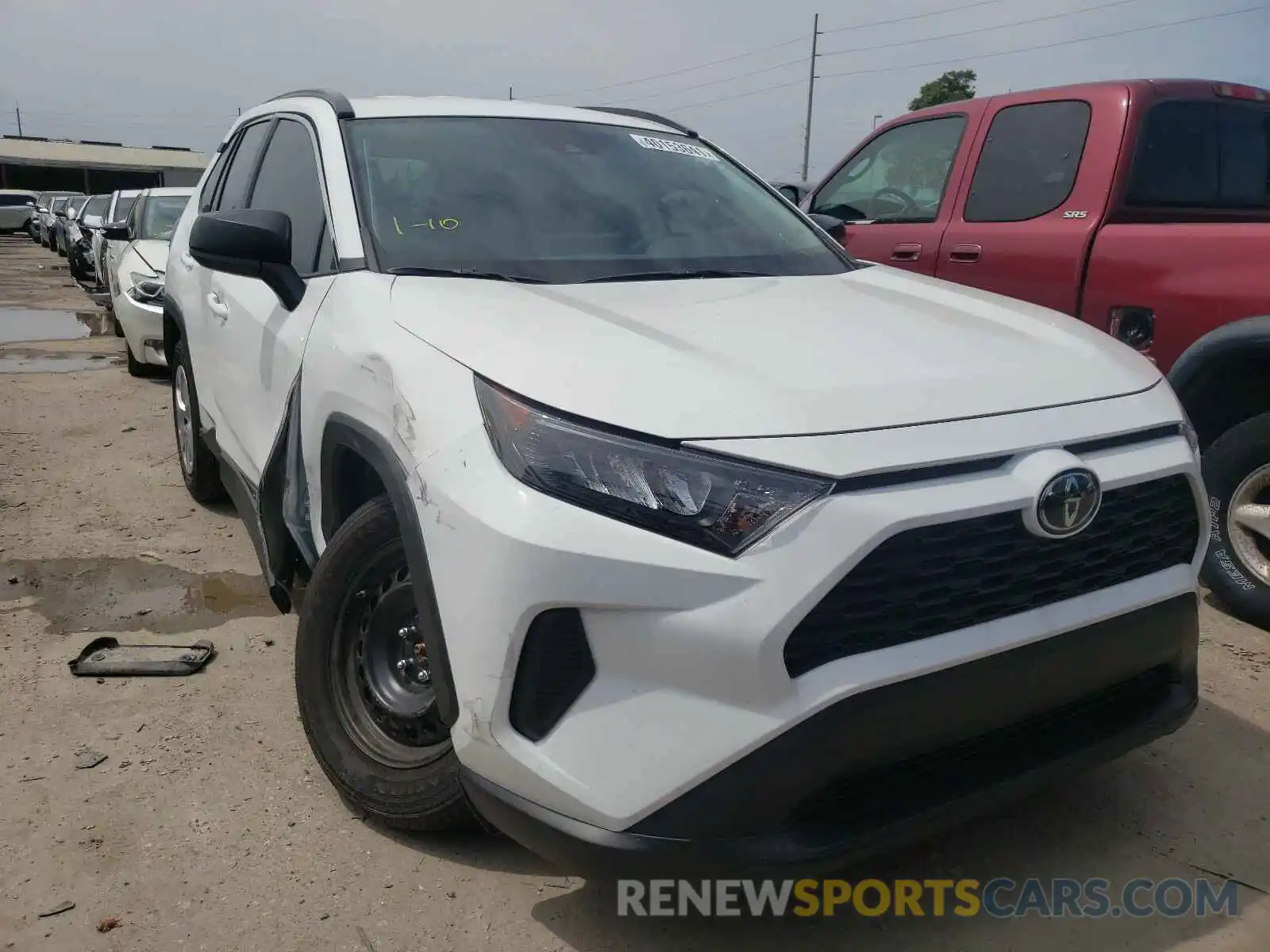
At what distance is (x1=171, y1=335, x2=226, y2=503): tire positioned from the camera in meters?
4.77

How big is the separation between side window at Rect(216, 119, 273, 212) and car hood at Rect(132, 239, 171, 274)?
184 inches

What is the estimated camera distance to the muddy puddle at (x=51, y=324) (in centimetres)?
1238

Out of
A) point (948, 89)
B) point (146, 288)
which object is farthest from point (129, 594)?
point (948, 89)

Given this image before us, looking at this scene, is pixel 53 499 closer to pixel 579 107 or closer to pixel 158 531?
pixel 158 531

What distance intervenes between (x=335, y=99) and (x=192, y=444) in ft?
7.37

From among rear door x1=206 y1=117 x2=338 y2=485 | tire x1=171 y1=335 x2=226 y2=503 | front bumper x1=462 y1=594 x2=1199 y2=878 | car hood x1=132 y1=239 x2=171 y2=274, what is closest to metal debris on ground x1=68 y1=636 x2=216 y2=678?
rear door x1=206 y1=117 x2=338 y2=485

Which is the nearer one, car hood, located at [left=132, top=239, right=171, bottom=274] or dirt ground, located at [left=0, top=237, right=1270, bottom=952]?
dirt ground, located at [left=0, top=237, right=1270, bottom=952]

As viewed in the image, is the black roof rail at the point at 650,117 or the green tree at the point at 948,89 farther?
the green tree at the point at 948,89

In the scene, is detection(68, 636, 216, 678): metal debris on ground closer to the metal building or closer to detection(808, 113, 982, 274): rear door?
detection(808, 113, 982, 274): rear door

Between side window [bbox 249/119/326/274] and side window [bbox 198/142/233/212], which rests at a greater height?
side window [bbox 249/119/326/274]

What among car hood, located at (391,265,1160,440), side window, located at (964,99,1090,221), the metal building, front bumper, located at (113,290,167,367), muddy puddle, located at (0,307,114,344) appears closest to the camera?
car hood, located at (391,265,1160,440)

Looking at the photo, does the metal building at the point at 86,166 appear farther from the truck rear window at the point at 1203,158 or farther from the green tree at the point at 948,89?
the truck rear window at the point at 1203,158

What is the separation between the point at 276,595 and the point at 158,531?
80.0 inches

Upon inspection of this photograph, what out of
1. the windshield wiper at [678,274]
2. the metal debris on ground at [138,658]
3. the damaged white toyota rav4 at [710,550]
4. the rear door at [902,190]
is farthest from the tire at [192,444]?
the rear door at [902,190]
